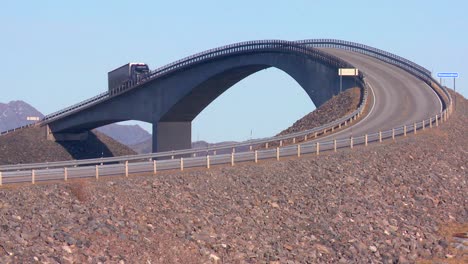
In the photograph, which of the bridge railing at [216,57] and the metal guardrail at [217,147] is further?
the bridge railing at [216,57]

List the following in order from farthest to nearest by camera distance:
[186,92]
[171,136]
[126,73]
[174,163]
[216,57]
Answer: [126,73] → [171,136] → [186,92] → [216,57] → [174,163]

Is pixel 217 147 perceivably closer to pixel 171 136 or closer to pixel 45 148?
pixel 171 136

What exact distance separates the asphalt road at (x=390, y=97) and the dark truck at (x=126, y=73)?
1002 inches

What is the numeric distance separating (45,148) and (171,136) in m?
19.9

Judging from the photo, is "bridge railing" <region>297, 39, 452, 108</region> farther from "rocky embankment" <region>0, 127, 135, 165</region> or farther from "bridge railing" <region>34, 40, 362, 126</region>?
"rocky embankment" <region>0, 127, 135, 165</region>

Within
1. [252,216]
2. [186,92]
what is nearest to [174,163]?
[252,216]

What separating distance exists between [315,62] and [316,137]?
30.2 metres

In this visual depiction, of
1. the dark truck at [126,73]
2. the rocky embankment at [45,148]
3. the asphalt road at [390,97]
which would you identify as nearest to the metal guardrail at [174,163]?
the asphalt road at [390,97]

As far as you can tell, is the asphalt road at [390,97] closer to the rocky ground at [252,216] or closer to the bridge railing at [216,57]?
the bridge railing at [216,57]

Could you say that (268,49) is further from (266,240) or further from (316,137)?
(266,240)

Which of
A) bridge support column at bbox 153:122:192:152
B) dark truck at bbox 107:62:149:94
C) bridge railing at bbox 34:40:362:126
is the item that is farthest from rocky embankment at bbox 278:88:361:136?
dark truck at bbox 107:62:149:94

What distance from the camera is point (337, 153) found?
60656 mm

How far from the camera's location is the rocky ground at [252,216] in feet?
111

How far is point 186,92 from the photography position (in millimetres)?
116750
